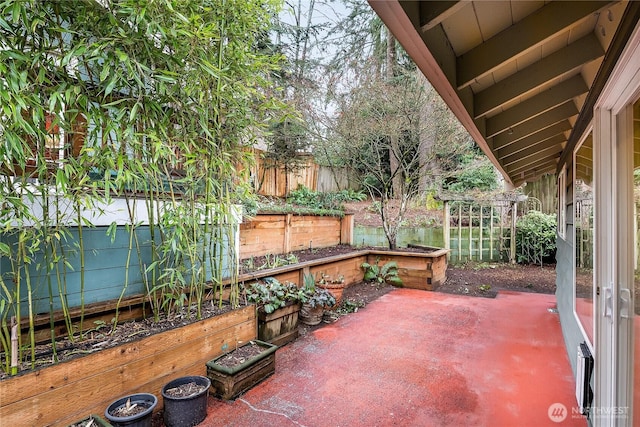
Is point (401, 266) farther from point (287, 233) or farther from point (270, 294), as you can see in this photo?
point (270, 294)

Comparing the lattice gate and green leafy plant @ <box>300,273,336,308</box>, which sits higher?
the lattice gate

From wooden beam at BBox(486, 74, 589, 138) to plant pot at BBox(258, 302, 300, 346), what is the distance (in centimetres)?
226

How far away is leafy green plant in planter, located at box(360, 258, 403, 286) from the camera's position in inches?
213

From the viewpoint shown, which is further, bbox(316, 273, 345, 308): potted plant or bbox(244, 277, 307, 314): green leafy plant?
bbox(316, 273, 345, 308): potted plant

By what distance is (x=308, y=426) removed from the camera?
191 cm

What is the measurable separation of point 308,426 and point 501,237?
6427mm

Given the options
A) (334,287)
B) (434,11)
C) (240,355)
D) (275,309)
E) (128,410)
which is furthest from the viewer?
(334,287)

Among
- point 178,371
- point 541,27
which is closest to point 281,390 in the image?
point 178,371

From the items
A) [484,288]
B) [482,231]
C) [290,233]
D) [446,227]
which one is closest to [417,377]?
[290,233]

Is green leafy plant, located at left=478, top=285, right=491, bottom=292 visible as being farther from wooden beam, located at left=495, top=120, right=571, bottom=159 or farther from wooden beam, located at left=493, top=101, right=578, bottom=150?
wooden beam, located at left=493, top=101, right=578, bottom=150

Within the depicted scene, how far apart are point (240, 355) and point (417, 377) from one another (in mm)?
1320

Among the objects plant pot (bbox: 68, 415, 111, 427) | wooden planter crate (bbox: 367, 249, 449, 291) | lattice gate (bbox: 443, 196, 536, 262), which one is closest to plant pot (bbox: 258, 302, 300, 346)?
plant pot (bbox: 68, 415, 111, 427)

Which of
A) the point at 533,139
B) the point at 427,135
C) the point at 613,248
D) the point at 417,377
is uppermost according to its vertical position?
the point at 427,135

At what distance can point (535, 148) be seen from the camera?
3.55 m
